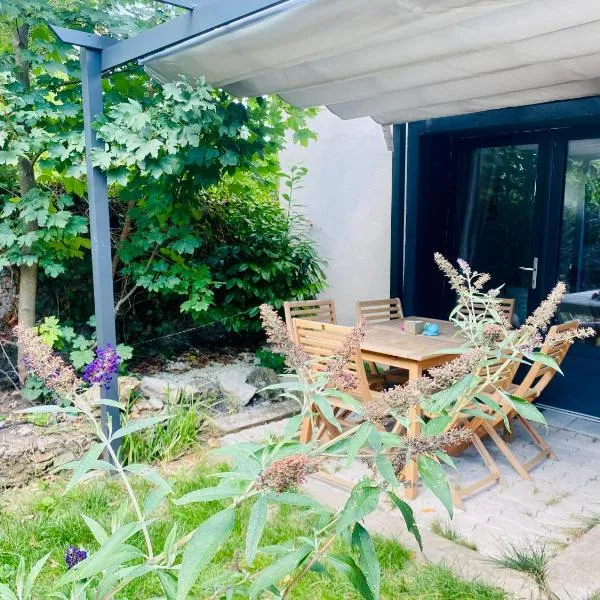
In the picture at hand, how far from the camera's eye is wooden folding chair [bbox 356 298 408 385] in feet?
14.9

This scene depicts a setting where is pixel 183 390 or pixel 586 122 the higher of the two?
pixel 586 122

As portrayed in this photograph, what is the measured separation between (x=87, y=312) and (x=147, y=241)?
119 centimetres

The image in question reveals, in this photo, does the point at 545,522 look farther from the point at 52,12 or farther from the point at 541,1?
the point at 52,12

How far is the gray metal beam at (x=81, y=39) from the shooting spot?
10.6 feet

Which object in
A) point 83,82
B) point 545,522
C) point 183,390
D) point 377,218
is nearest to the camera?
point 545,522

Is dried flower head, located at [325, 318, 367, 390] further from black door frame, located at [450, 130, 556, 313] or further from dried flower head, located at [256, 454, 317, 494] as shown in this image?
black door frame, located at [450, 130, 556, 313]

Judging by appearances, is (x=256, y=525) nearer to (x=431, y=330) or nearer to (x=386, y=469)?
(x=386, y=469)

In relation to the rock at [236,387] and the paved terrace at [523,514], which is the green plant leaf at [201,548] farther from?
the rock at [236,387]

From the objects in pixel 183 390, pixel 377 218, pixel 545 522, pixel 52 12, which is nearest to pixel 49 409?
pixel 545 522

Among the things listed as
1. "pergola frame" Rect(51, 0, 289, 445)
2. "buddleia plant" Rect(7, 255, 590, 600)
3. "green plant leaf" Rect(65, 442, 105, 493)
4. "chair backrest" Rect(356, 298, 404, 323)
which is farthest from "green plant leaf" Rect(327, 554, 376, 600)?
"chair backrest" Rect(356, 298, 404, 323)

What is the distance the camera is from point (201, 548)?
108 cm

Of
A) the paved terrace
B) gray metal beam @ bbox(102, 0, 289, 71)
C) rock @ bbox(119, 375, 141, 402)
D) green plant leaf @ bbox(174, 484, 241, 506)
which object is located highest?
gray metal beam @ bbox(102, 0, 289, 71)

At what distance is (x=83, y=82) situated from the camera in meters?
3.45

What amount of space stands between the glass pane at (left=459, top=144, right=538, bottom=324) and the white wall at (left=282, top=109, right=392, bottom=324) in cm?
95
